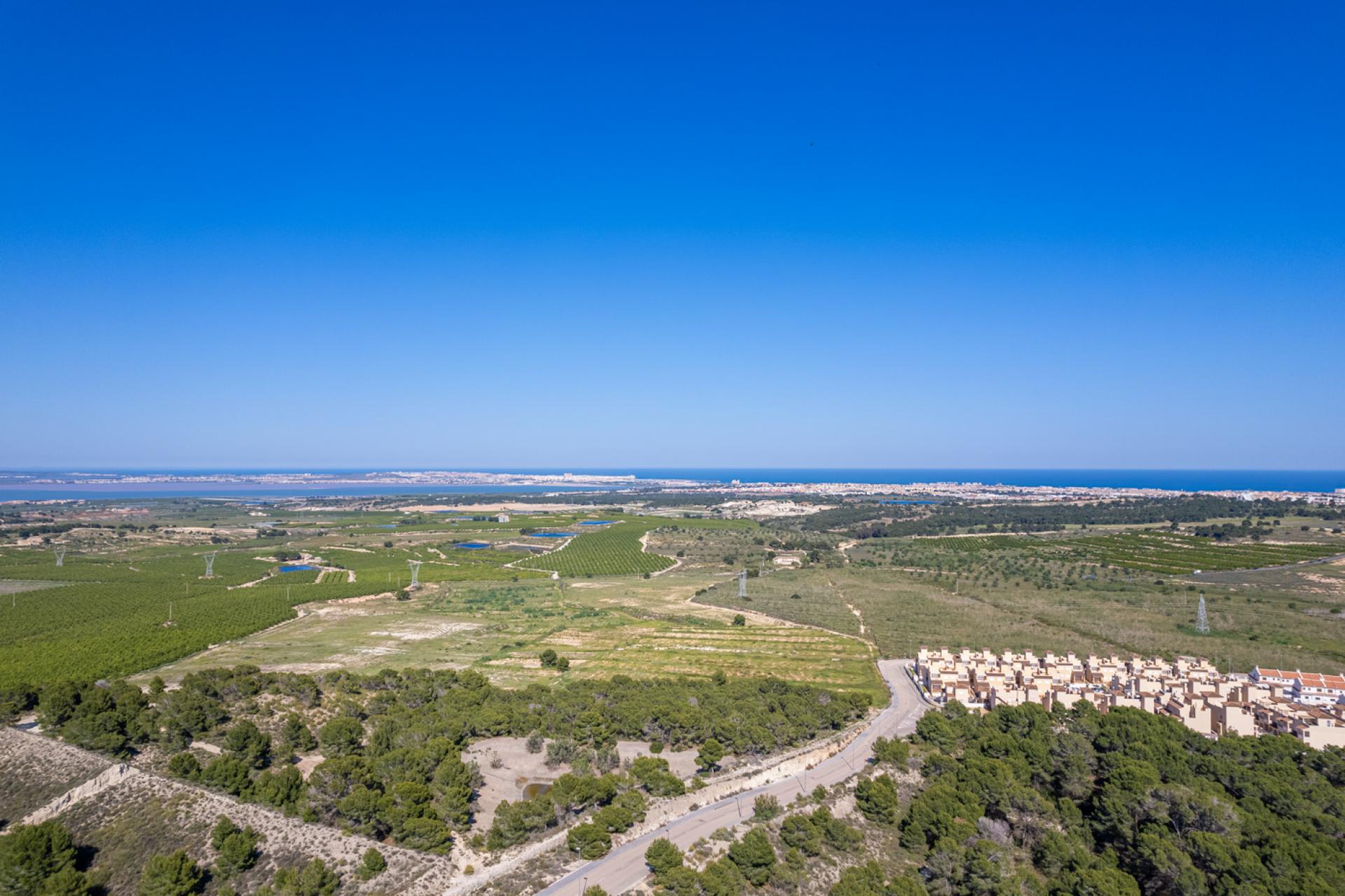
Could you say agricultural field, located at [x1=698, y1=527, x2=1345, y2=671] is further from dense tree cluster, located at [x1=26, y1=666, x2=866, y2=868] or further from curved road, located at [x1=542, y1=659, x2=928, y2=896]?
dense tree cluster, located at [x1=26, y1=666, x2=866, y2=868]

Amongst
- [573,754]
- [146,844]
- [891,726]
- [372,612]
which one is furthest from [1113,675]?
[372,612]

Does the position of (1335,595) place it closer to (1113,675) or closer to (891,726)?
(1113,675)

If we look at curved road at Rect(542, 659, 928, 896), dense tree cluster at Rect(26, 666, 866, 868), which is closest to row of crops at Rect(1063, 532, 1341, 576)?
curved road at Rect(542, 659, 928, 896)

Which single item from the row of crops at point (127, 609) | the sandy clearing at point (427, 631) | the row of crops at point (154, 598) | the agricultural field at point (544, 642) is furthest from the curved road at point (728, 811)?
the row of crops at point (127, 609)

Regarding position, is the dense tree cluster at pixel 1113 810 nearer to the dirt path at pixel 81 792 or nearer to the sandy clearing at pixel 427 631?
the dirt path at pixel 81 792

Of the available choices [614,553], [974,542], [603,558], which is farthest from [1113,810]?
[974,542]

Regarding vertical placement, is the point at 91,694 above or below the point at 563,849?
above
